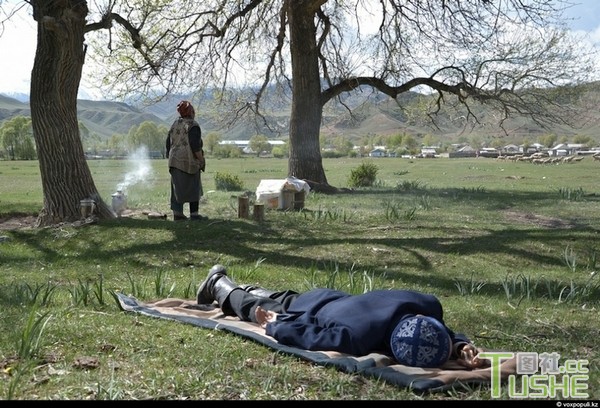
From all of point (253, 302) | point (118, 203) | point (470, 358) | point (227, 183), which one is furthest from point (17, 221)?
point (470, 358)

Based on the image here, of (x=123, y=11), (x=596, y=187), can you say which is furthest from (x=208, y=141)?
(x=123, y=11)

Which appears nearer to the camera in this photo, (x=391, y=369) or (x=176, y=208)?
(x=391, y=369)

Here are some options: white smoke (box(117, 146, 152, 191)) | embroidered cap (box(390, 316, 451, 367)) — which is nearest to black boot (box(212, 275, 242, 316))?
embroidered cap (box(390, 316, 451, 367))

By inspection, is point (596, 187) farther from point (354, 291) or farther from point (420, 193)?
point (354, 291)

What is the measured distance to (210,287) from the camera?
16.1 ft

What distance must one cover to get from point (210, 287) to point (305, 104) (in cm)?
1161

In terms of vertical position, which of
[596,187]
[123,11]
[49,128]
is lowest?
[596,187]

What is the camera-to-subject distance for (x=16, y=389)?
9.62 feet

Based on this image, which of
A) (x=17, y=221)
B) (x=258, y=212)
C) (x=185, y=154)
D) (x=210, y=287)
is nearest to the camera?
(x=210, y=287)

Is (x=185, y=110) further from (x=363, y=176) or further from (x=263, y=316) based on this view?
(x=363, y=176)

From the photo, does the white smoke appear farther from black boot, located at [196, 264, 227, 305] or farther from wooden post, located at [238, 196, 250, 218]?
A: black boot, located at [196, 264, 227, 305]

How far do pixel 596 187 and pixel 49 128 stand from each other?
1660 cm

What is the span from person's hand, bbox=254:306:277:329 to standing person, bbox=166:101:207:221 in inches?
211

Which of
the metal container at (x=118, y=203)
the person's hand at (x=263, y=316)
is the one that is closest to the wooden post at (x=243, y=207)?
the metal container at (x=118, y=203)
